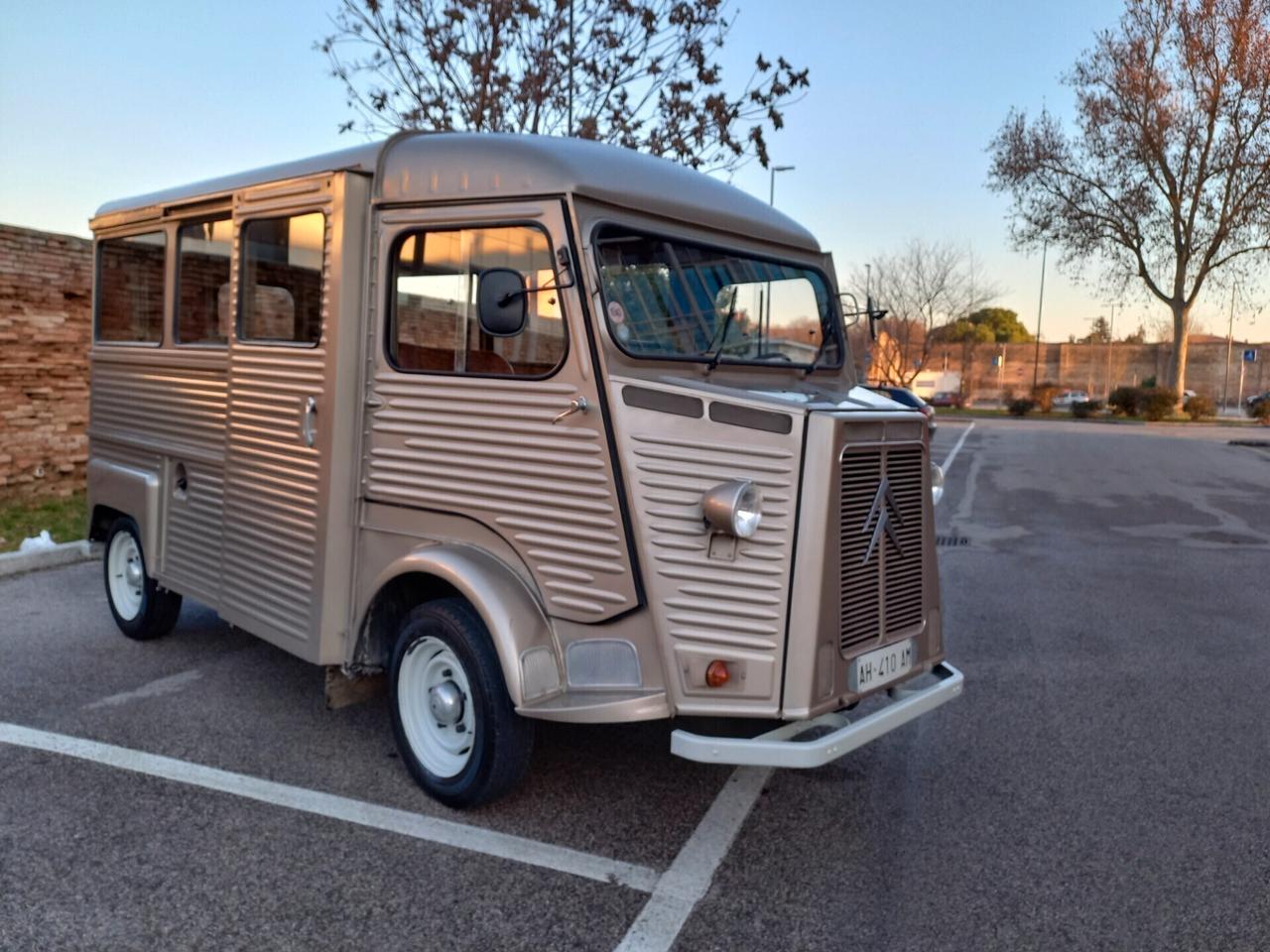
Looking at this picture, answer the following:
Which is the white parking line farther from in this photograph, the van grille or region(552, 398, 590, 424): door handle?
region(552, 398, 590, 424): door handle

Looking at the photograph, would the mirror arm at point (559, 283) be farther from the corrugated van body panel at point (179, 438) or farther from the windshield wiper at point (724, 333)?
the corrugated van body panel at point (179, 438)

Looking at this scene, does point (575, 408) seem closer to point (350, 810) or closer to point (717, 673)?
point (717, 673)

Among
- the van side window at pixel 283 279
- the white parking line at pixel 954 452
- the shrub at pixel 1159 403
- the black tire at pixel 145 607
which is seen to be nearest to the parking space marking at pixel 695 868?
the van side window at pixel 283 279

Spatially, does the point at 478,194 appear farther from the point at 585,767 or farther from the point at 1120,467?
the point at 1120,467

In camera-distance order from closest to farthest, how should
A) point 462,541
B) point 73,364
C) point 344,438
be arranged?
point 462,541, point 344,438, point 73,364

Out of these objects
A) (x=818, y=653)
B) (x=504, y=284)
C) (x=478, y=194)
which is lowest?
(x=818, y=653)

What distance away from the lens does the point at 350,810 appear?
424 centimetres

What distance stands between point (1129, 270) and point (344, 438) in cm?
4183

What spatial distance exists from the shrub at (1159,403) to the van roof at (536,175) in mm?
41149

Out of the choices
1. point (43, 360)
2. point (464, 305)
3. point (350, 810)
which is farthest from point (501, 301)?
point (43, 360)

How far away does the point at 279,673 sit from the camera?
19.7 feet

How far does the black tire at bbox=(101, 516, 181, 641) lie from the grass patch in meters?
2.87

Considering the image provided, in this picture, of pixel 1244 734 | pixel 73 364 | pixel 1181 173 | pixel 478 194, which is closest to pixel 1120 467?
pixel 1244 734

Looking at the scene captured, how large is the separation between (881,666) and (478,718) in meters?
1.53
